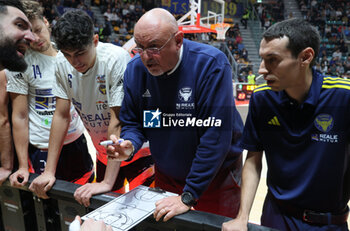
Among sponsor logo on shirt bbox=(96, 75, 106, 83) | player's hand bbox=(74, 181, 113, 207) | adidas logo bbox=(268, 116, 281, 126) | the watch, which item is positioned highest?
sponsor logo on shirt bbox=(96, 75, 106, 83)

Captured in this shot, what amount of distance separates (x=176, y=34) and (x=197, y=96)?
306mm

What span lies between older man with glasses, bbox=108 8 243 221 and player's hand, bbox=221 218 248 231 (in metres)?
0.19

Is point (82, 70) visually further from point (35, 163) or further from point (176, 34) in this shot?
point (35, 163)

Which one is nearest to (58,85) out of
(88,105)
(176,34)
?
(88,105)

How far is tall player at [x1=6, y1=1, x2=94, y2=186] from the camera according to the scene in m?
1.79

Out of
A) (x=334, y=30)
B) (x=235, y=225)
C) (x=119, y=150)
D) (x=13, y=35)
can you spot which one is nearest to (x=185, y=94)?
(x=119, y=150)

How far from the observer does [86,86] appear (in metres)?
1.73

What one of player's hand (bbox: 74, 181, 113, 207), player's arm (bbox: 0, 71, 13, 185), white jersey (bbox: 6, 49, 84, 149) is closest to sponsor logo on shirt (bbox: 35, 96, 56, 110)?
white jersey (bbox: 6, 49, 84, 149)

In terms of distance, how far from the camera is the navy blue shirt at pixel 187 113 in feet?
4.61

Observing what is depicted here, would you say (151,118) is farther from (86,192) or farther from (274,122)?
(274,122)

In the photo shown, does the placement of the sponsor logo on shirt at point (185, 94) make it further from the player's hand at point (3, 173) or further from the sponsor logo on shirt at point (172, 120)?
the player's hand at point (3, 173)

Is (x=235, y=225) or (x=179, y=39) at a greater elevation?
(x=179, y=39)

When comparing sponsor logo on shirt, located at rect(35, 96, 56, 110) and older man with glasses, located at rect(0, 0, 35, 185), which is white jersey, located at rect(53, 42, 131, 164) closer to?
sponsor logo on shirt, located at rect(35, 96, 56, 110)

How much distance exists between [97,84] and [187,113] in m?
0.55
